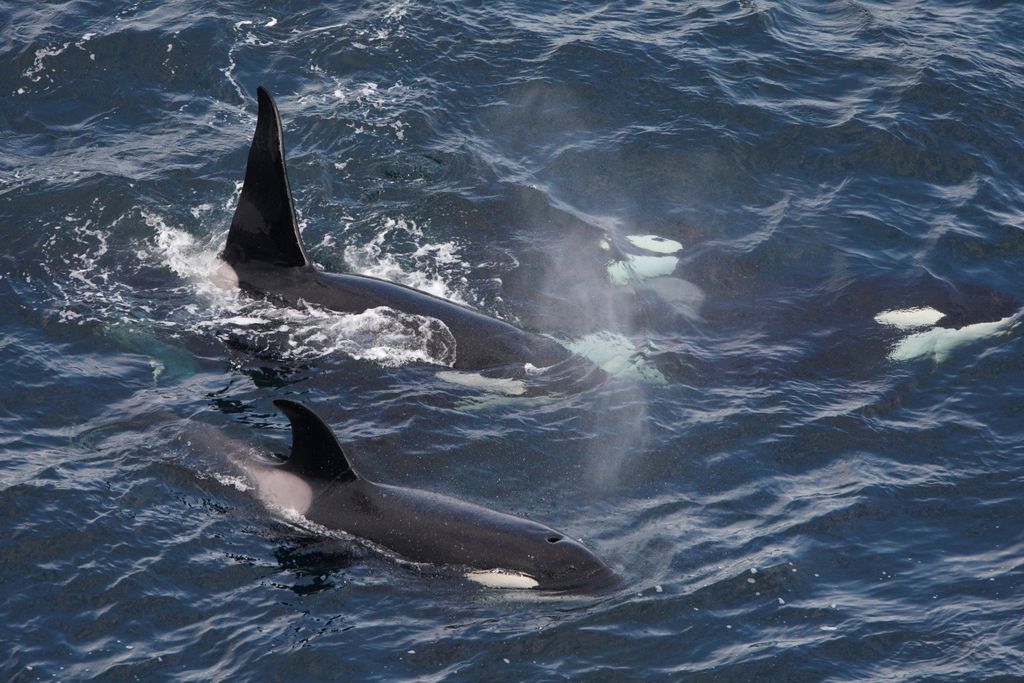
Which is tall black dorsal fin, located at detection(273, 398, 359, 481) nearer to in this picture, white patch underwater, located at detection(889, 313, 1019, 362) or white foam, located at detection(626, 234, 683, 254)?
white foam, located at detection(626, 234, 683, 254)

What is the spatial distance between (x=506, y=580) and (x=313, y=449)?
2.59m

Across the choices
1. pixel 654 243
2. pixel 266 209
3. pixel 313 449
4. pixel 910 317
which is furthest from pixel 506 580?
pixel 654 243

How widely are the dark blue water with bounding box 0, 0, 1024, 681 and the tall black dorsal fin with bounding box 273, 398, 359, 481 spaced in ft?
2.46

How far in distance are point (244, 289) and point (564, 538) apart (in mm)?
6782

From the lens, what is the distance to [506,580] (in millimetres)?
13500

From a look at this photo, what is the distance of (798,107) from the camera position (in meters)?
24.5

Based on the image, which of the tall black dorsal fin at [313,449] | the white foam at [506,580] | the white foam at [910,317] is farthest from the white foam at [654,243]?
the white foam at [506,580]

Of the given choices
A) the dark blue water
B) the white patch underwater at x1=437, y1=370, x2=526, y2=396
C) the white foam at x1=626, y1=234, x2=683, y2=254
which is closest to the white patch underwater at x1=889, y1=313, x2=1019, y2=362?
the dark blue water

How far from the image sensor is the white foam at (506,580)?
13.5 meters

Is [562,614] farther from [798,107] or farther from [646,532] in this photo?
[798,107]

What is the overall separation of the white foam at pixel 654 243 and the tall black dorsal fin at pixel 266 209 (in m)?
6.15

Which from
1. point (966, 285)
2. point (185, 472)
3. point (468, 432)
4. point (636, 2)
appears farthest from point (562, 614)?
point (636, 2)

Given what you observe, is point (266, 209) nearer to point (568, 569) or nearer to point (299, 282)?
point (299, 282)

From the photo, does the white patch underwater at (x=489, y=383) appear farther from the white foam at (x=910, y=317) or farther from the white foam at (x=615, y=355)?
the white foam at (x=910, y=317)
